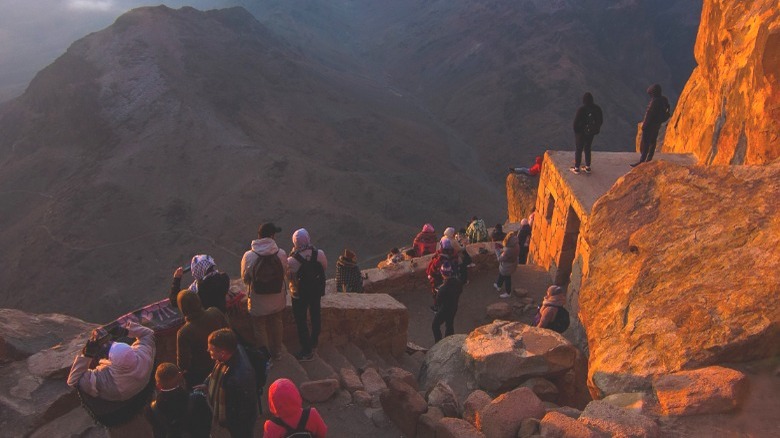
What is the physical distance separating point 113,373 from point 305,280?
2387 mm

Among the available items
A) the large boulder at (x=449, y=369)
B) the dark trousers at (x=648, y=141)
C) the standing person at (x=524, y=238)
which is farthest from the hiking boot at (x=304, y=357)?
the standing person at (x=524, y=238)

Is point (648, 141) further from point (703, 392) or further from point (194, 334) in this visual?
point (194, 334)

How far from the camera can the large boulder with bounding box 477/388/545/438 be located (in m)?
4.43

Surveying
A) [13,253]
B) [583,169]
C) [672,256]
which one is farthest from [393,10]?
[672,256]

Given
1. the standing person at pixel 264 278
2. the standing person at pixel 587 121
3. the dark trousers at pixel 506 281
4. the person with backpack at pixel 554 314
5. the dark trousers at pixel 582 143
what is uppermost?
the standing person at pixel 587 121

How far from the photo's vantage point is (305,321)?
20.9 ft

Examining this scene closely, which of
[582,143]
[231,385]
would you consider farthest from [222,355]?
[582,143]

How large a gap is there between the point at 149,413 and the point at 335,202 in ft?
78.6

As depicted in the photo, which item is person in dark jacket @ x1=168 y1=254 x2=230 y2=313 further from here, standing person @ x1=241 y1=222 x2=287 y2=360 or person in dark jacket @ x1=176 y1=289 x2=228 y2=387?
person in dark jacket @ x1=176 y1=289 x2=228 y2=387

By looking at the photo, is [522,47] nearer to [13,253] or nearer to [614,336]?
[13,253]

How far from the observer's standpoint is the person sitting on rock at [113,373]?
154 inches

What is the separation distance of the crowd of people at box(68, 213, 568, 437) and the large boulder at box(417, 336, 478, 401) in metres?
1.16

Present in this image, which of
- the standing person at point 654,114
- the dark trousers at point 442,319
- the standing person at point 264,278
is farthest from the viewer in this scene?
the standing person at point 654,114

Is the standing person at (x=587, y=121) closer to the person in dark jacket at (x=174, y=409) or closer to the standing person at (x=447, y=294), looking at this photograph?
the standing person at (x=447, y=294)
